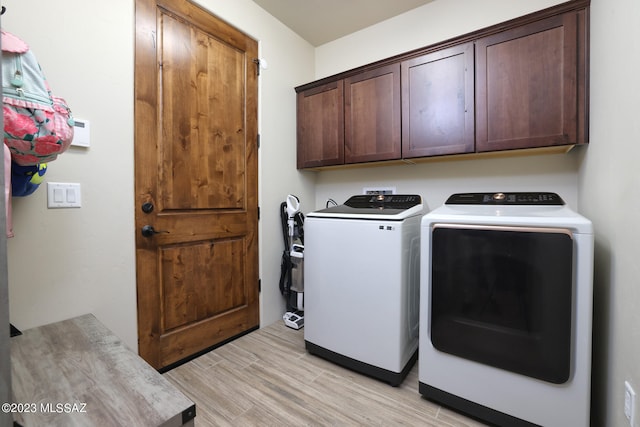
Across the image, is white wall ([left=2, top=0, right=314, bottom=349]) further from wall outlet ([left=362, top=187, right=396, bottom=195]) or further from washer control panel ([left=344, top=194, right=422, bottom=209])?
wall outlet ([left=362, top=187, right=396, bottom=195])

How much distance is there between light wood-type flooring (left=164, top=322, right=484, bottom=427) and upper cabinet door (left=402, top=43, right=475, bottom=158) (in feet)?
5.02

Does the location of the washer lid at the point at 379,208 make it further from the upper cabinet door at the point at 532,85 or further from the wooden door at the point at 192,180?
Answer: the wooden door at the point at 192,180

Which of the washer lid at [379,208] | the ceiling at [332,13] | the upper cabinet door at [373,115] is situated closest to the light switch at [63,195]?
the washer lid at [379,208]

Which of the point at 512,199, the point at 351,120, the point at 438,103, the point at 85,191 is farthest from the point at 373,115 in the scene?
the point at 85,191

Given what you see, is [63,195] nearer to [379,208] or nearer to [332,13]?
[379,208]

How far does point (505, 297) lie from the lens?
→ 133 centimetres

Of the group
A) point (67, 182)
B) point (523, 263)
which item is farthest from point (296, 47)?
point (523, 263)

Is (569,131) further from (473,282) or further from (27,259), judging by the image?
(27,259)

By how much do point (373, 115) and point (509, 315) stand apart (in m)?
1.63

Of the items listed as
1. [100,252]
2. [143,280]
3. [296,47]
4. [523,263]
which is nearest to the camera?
[523,263]

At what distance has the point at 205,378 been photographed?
1739 millimetres

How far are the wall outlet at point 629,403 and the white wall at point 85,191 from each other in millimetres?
2232

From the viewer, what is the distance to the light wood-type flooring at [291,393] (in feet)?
4.67

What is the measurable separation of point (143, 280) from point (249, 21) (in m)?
2.08
